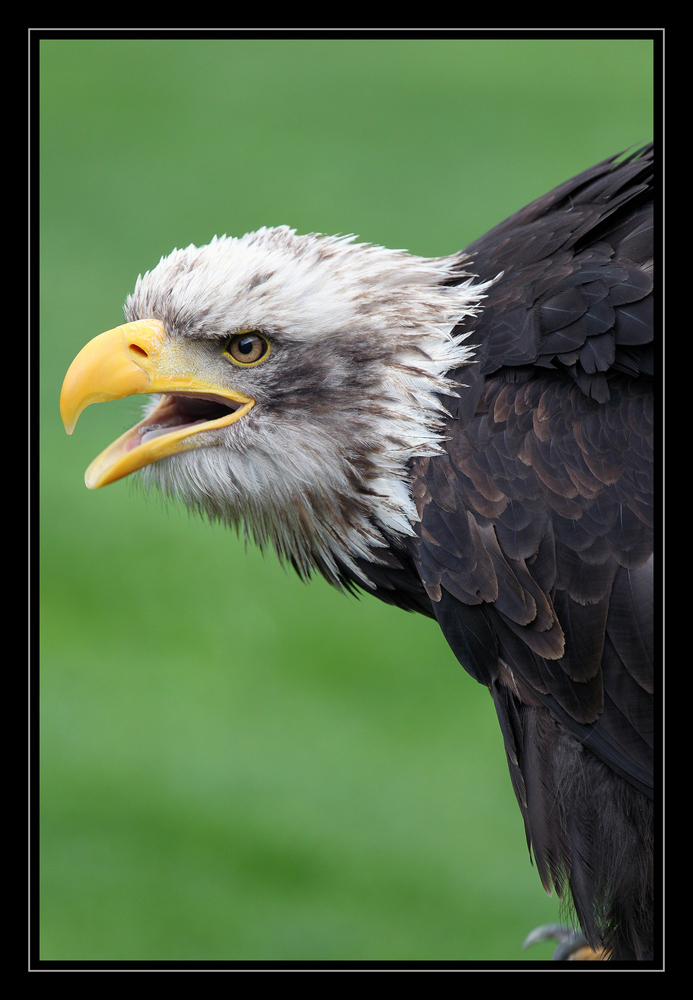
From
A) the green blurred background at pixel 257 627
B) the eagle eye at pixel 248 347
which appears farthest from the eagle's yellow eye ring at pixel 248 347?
the green blurred background at pixel 257 627

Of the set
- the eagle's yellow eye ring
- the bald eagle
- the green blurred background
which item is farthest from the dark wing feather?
the green blurred background

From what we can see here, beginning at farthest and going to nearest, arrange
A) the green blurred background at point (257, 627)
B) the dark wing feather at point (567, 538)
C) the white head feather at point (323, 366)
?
the green blurred background at point (257, 627)
the white head feather at point (323, 366)
the dark wing feather at point (567, 538)

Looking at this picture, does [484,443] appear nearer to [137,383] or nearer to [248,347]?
[248,347]

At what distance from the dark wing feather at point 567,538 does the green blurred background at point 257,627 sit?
42.3 inches

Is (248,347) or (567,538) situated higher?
(248,347)

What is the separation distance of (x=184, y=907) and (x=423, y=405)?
12.4 ft

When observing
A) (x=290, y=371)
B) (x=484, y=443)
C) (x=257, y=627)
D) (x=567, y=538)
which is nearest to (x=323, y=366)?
(x=290, y=371)

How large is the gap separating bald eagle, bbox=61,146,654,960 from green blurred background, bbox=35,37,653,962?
1.40 ft

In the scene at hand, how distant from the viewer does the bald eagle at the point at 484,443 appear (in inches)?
104

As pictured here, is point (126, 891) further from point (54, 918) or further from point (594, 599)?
point (594, 599)

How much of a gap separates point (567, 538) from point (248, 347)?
96cm

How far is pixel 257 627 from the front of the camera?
305 inches

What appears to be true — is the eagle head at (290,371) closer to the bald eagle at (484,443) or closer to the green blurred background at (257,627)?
the bald eagle at (484,443)
